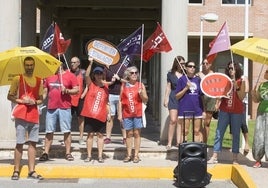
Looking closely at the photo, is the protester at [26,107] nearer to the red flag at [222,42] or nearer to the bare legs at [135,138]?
the bare legs at [135,138]

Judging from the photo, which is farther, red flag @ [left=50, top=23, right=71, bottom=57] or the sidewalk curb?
red flag @ [left=50, top=23, right=71, bottom=57]

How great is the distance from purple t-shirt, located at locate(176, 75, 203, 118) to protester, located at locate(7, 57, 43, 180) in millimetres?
2880

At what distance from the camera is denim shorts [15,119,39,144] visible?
9.90m

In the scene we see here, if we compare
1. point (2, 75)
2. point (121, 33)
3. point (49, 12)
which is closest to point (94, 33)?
point (121, 33)

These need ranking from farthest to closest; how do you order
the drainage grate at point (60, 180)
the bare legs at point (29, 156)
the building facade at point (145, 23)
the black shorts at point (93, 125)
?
the building facade at point (145, 23) < the black shorts at point (93, 125) < the drainage grate at point (60, 180) < the bare legs at point (29, 156)

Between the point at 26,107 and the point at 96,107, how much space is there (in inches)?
64.5

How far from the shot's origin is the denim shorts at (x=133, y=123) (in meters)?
11.2

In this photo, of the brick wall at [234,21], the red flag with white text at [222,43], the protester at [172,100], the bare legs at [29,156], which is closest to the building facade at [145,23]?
the brick wall at [234,21]

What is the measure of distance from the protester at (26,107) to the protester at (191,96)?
287cm

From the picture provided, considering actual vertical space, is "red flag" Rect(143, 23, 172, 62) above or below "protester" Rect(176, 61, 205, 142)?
above

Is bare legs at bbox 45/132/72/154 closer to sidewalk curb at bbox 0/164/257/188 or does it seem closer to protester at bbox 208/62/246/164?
sidewalk curb at bbox 0/164/257/188

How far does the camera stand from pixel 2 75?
33.0 ft

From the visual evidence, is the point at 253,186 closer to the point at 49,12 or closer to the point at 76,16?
the point at 49,12

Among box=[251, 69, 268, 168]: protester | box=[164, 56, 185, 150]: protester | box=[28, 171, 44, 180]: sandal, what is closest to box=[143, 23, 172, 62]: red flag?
box=[164, 56, 185, 150]: protester
